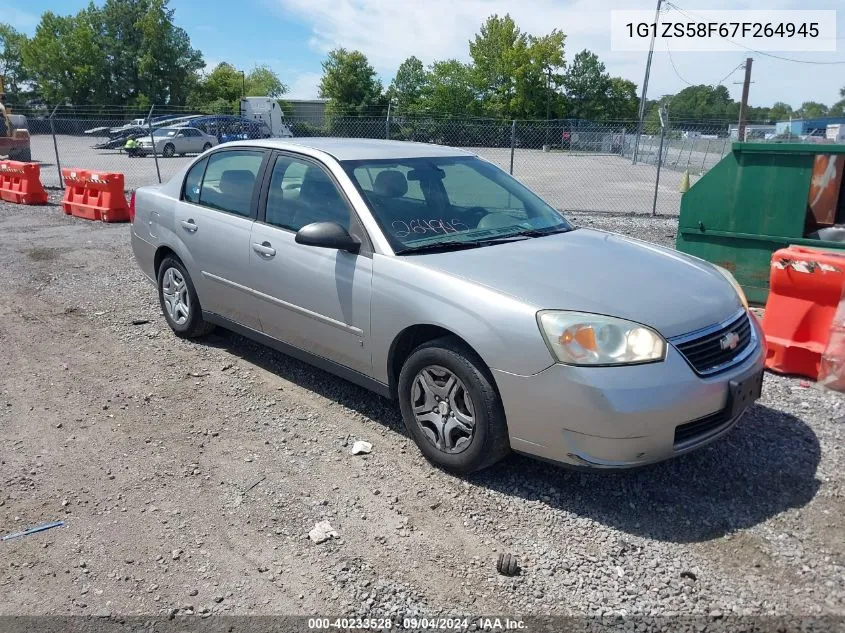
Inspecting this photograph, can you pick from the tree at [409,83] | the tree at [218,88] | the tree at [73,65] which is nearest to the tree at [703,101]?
the tree at [409,83]

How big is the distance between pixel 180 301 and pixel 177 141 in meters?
26.3

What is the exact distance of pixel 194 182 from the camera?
5.65 m

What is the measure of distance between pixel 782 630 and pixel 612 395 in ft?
3.56

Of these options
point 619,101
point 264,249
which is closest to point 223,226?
point 264,249

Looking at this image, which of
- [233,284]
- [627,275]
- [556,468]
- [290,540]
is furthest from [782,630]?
[233,284]

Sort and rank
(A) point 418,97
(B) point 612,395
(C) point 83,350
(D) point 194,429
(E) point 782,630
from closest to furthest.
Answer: (E) point 782,630, (B) point 612,395, (D) point 194,429, (C) point 83,350, (A) point 418,97

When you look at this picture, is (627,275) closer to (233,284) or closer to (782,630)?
(782,630)

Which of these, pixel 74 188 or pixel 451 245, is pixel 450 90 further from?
Result: pixel 451 245

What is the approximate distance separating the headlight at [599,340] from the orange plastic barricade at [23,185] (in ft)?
47.7

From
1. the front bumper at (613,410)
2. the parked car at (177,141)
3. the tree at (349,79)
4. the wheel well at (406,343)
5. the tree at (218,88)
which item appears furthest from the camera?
the tree at (218,88)

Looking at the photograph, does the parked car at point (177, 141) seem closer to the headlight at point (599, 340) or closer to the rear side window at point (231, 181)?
→ the rear side window at point (231, 181)

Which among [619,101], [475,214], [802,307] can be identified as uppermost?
[619,101]

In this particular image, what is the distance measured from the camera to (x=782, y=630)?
2.69 m

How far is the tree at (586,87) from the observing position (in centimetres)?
6475
